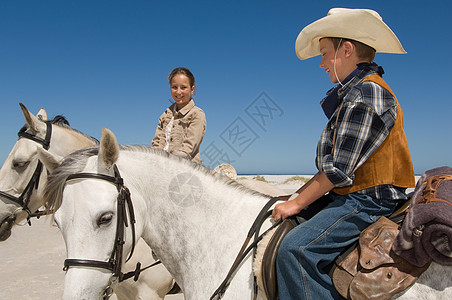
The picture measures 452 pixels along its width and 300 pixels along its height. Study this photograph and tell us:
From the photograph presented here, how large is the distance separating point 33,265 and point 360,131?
8.52 m

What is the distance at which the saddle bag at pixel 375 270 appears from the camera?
69.9 inches

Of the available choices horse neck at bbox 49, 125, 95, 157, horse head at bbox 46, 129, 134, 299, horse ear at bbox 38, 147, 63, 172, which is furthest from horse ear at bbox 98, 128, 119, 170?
horse neck at bbox 49, 125, 95, 157

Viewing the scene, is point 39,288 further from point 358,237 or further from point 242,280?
point 358,237

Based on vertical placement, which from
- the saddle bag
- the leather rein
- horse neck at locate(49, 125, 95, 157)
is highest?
horse neck at locate(49, 125, 95, 157)

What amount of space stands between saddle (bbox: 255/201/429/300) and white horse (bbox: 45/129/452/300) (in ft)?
0.69

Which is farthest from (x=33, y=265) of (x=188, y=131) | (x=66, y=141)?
(x=188, y=131)

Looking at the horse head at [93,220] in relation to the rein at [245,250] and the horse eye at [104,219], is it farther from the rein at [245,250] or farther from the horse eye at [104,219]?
the rein at [245,250]

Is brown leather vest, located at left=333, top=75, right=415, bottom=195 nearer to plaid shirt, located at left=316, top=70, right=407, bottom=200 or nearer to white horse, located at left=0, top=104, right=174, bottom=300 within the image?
plaid shirt, located at left=316, top=70, right=407, bottom=200

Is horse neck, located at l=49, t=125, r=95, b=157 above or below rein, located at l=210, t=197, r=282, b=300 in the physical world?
above

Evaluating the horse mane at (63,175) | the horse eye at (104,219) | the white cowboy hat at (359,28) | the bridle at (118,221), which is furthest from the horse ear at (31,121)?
the white cowboy hat at (359,28)

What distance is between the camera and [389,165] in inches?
78.5

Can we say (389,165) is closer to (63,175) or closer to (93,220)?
(93,220)

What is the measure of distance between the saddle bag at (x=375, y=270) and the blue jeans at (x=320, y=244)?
68 millimetres

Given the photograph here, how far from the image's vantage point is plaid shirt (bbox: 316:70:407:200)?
1.90 metres
